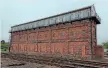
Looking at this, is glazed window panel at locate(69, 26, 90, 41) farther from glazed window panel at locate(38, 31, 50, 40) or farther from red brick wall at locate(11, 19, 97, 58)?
glazed window panel at locate(38, 31, 50, 40)

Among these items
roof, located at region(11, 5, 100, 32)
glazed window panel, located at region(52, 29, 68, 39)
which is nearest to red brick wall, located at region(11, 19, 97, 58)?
glazed window panel, located at region(52, 29, 68, 39)

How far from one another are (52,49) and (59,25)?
4.44 meters

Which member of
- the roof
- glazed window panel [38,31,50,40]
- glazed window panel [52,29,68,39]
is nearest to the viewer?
the roof

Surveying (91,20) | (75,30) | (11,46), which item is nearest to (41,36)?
(75,30)

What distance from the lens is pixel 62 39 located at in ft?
92.2

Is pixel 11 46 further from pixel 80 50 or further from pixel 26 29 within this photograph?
pixel 80 50

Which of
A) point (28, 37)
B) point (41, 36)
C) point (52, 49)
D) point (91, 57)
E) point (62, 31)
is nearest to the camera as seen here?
point (91, 57)

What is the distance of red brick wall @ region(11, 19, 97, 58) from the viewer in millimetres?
24031

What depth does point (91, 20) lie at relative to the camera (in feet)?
78.0

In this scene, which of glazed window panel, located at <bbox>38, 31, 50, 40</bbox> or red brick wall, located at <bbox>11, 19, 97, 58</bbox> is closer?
red brick wall, located at <bbox>11, 19, 97, 58</bbox>

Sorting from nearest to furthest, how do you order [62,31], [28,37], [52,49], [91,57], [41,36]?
[91,57]
[62,31]
[52,49]
[41,36]
[28,37]

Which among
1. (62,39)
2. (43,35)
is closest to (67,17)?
(62,39)

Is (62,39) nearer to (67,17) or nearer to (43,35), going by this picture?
(67,17)

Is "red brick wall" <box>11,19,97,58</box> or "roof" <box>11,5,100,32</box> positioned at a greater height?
"roof" <box>11,5,100,32</box>
